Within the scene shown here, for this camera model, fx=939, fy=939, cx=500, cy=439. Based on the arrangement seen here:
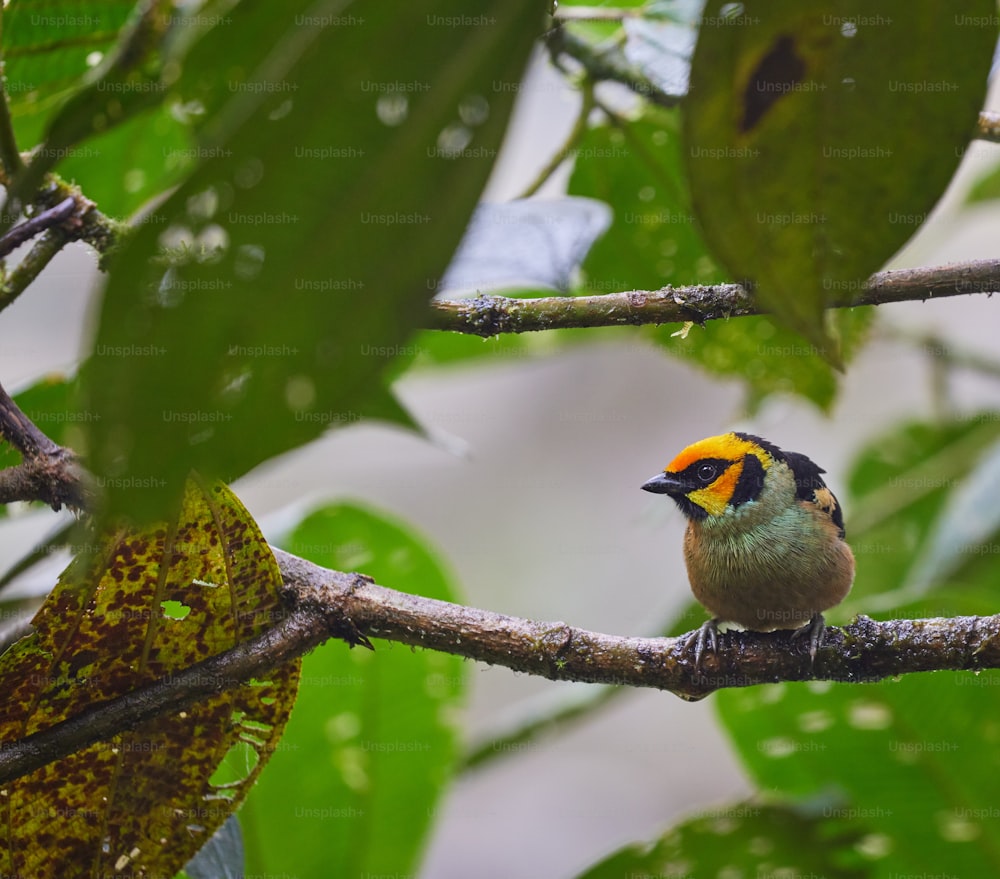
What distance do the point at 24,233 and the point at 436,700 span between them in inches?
45.7

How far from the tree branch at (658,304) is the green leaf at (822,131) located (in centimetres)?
28

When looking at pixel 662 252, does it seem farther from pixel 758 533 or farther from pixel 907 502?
pixel 907 502

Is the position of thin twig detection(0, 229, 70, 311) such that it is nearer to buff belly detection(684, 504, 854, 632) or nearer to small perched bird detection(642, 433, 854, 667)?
small perched bird detection(642, 433, 854, 667)

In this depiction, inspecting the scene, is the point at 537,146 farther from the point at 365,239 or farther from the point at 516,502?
the point at 365,239

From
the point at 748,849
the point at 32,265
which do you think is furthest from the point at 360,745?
the point at 32,265

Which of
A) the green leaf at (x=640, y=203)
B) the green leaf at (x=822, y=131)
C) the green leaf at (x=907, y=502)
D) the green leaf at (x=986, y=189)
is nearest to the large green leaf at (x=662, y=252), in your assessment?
the green leaf at (x=640, y=203)

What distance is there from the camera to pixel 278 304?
1.56 feet

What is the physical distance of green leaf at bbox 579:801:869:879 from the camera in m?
1.59

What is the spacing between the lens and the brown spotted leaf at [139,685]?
0.97 meters

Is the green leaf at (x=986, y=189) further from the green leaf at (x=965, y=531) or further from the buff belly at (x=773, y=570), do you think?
the buff belly at (x=773, y=570)

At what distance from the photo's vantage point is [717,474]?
6.25ft

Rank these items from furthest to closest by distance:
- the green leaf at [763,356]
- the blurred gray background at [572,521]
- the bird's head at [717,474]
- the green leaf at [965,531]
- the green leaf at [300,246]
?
the blurred gray background at [572,521] → the green leaf at [965,531] → the green leaf at [763,356] → the bird's head at [717,474] → the green leaf at [300,246]

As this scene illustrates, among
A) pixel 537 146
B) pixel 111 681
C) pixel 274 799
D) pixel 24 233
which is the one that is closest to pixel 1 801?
pixel 111 681

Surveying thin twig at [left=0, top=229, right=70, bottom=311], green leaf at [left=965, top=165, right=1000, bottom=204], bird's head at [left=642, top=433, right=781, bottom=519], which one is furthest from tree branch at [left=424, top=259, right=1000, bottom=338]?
green leaf at [left=965, top=165, right=1000, bottom=204]
